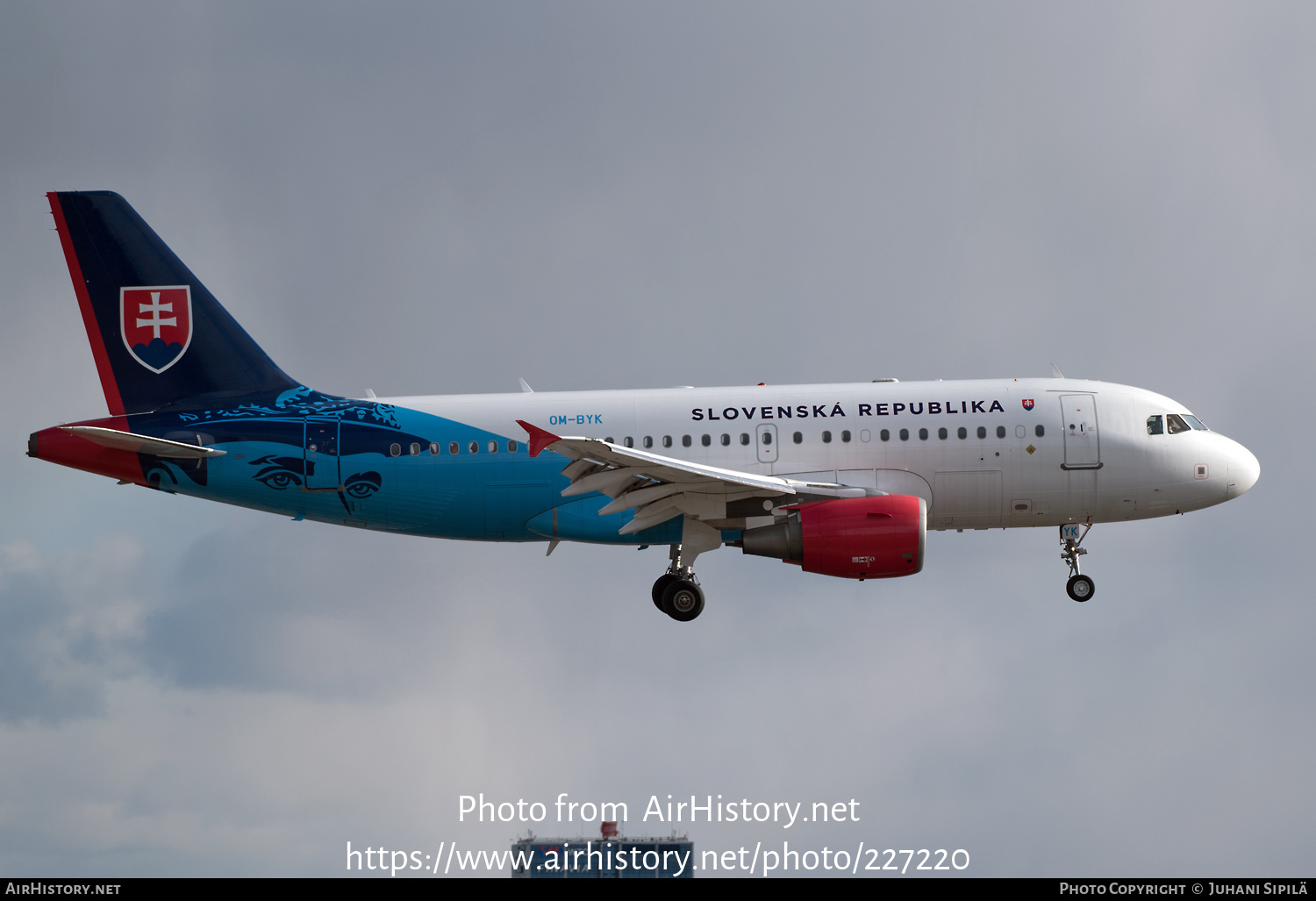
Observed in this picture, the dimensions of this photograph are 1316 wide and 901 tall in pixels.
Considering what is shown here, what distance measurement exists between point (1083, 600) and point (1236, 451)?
5.25m

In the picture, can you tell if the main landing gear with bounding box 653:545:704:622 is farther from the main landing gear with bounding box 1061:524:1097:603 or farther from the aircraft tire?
the main landing gear with bounding box 1061:524:1097:603

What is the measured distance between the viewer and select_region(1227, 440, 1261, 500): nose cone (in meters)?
30.4

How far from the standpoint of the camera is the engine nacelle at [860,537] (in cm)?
2750

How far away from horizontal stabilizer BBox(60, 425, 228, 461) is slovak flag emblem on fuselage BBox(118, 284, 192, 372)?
96.9 inches

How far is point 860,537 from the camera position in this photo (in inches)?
1085

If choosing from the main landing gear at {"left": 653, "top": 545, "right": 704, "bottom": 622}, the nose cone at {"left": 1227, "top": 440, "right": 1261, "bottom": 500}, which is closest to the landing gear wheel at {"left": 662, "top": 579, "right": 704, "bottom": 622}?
the main landing gear at {"left": 653, "top": 545, "right": 704, "bottom": 622}

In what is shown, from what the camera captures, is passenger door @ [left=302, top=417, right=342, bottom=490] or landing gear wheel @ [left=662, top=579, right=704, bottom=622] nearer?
passenger door @ [left=302, top=417, right=342, bottom=490]

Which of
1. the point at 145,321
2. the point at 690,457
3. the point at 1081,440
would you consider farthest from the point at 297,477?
the point at 1081,440

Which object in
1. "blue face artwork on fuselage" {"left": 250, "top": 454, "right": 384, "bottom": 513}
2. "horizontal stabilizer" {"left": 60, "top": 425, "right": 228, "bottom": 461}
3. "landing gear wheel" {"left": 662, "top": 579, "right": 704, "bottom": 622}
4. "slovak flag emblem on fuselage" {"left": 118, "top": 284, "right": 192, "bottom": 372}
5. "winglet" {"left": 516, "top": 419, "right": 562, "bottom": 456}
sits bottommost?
"landing gear wheel" {"left": 662, "top": 579, "right": 704, "bottom": 622}

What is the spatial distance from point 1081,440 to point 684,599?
10.3 meters

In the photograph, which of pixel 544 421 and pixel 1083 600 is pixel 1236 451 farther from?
pixel 544 421
